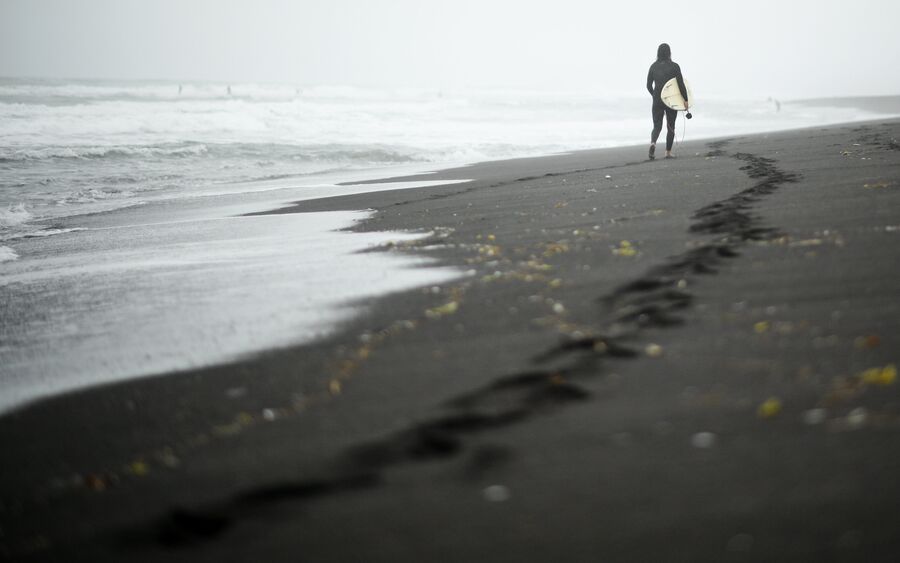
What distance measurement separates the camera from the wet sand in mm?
1534

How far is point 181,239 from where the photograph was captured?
20.2 ft

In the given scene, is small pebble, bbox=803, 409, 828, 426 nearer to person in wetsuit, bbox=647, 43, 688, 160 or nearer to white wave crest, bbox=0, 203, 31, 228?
white wave crest, bbox=0, 203, 31, 228

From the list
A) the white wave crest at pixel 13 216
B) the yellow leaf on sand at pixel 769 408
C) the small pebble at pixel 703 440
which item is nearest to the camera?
the small pebble at pixel 703 440

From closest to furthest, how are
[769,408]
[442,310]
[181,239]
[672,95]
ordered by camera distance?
[769,408], [442,310], [181,239], [672,95]

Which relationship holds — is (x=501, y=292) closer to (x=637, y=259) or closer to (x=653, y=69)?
(x=637, y=259)

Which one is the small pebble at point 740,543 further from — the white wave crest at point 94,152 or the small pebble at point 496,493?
the white wave crest at point 94,152

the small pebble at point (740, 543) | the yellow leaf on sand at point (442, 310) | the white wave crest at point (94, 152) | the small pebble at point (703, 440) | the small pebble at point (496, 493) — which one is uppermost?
the white wave crest at point (94, 152)

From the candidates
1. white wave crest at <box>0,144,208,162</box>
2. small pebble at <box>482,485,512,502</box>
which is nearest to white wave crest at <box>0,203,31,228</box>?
white wave crest at <box>0,144,208,162</box>

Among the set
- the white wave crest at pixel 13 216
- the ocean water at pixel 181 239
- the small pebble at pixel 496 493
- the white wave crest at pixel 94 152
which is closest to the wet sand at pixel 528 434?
the small pebble at pixel 496 493

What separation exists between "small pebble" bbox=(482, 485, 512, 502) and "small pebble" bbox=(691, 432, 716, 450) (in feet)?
1.57

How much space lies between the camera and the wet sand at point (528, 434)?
1.53 m

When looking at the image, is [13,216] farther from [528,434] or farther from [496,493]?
[496,493]

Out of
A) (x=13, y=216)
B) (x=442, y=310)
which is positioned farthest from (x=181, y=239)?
(x=13, y=216)

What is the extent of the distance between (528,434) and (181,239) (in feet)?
16.0
